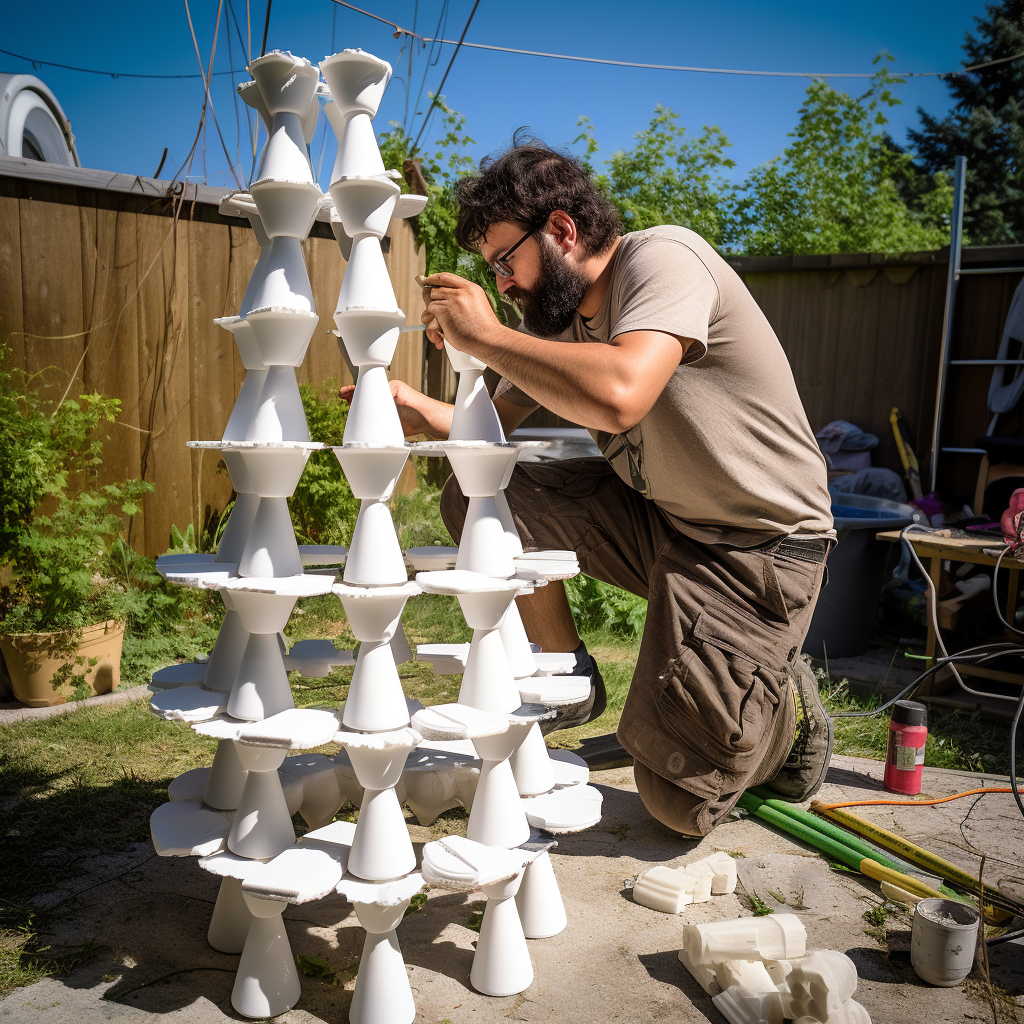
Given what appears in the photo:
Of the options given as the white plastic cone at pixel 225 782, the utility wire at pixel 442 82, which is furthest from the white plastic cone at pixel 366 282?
the utility wire at pixel 442 82

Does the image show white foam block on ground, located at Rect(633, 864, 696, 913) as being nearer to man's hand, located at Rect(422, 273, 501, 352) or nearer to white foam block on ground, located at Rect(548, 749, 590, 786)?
white foam block on ground, located at Rect(548, 749, 590, 786)

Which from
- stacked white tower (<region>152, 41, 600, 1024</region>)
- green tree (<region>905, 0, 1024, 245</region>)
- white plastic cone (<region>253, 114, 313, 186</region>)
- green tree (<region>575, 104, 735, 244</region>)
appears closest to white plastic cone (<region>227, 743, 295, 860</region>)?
stacked white tower (<region>152, 41, 600, 1024</region>)

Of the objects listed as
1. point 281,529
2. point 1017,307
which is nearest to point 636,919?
point 281,529

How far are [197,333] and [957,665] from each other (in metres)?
4.10

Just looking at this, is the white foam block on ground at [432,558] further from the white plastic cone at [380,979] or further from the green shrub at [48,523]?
the green shrub at [48,523]

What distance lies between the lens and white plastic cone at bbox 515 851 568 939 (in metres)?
1.76

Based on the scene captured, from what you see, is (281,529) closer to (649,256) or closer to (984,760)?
(649,256)

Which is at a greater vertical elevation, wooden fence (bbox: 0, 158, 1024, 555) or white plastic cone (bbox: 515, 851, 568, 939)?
wooden fence (bbox: 0, 158, 1024, 555)

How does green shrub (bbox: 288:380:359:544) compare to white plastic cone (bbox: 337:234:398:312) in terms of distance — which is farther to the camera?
green shrub (bbox: 288:380:359:544)

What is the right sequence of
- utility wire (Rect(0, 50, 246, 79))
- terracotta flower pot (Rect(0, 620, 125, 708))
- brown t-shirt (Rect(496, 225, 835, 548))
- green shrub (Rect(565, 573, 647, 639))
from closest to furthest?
1. brown t-shirt (Rect(496, 225, 835, 548))
2. terracotta flower pot (Rect(0, 620, 125, 708))
3. green shrub (Rect(565, 573, 647, 639))
4. utility wire (Rect(0, 50, 246, 79))

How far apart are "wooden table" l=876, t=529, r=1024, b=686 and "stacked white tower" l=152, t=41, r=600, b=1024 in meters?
2.56

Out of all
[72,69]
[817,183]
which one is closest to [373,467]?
[72,69]

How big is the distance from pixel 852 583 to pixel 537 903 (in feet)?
9.56

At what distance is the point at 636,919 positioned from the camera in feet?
6.09
